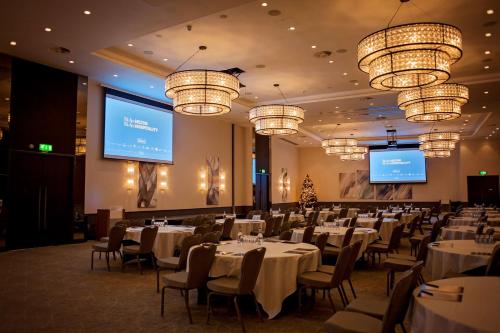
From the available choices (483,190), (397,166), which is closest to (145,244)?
(397,166)

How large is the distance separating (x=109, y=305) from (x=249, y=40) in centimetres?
692

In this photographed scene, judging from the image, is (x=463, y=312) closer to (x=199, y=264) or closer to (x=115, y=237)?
(x=199, y=264)

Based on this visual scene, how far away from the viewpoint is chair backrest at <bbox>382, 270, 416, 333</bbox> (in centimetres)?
287

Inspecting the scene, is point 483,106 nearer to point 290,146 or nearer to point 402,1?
point 402,1

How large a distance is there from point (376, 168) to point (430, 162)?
11.0ft

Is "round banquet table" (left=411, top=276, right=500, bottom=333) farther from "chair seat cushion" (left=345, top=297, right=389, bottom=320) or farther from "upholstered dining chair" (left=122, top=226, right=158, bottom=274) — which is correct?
"upholstered dining chair" (left=122, top=226, right=158, bottom=274)

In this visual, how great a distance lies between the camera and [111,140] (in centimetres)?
1302

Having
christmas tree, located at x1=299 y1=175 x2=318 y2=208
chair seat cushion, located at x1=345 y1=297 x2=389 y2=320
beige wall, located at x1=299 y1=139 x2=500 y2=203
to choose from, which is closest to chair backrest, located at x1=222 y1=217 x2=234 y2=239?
chair seat cushion, located at x1=345 y1=297 x2=389 y2=320

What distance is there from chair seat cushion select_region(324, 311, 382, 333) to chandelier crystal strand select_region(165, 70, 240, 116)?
536cm

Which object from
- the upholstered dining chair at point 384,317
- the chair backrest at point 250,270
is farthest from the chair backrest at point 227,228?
the upholstered dining chair at point 384,317

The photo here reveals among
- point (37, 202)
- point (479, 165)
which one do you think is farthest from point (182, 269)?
point (479, 165)

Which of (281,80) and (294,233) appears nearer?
(294,233)

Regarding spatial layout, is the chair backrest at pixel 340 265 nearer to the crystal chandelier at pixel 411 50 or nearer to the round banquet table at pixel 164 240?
the crystal chandelier at pixel 411 50

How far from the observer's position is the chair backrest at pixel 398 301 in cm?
287
